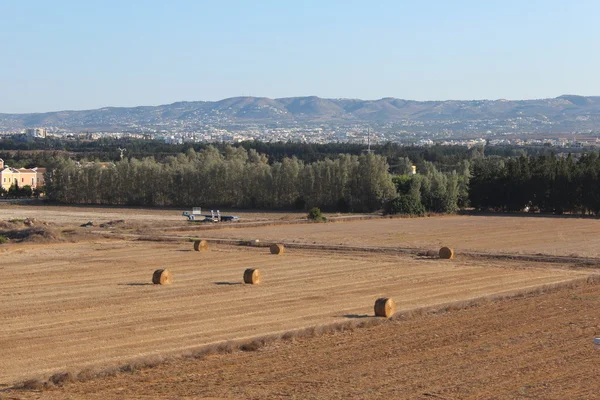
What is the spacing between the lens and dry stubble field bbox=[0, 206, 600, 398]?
19859mm

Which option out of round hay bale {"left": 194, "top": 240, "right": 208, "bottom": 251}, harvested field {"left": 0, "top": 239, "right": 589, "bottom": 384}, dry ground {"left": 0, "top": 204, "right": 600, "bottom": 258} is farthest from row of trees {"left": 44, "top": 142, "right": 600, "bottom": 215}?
harvested field {"left": 0, "top": 239, "right": 589, "bottom": 384}

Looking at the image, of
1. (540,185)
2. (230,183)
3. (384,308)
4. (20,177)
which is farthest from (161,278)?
(20,177)

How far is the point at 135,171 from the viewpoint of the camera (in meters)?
92.9

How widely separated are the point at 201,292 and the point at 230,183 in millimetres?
59583

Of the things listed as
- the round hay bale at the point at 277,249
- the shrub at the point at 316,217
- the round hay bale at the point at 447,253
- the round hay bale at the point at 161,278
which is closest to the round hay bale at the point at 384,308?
the round hay bale at the point at 161,278

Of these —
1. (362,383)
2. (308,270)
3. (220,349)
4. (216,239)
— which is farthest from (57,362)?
(216,239)

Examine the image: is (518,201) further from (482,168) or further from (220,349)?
(220,349)

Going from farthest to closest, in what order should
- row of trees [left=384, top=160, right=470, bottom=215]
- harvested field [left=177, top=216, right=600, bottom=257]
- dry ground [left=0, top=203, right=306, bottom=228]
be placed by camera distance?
1. row of trees [left=384, top=160, right=470, bottom=215]
2. dry ground [left=0, top=203, right=306, bottom=228]
3. harvested field [left=177, top=216, right=600, bottom=257]

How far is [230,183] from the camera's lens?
88.3 metres

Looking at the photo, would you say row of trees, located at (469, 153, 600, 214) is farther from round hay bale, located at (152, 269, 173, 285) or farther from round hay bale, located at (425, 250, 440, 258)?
round hay bale, located at (152, 269, 173, 285)

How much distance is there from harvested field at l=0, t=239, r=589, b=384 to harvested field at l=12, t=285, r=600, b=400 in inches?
58.5

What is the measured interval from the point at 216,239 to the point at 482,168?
3620 cm

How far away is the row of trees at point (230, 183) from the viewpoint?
3219 inches

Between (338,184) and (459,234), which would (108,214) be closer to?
(338,184)
